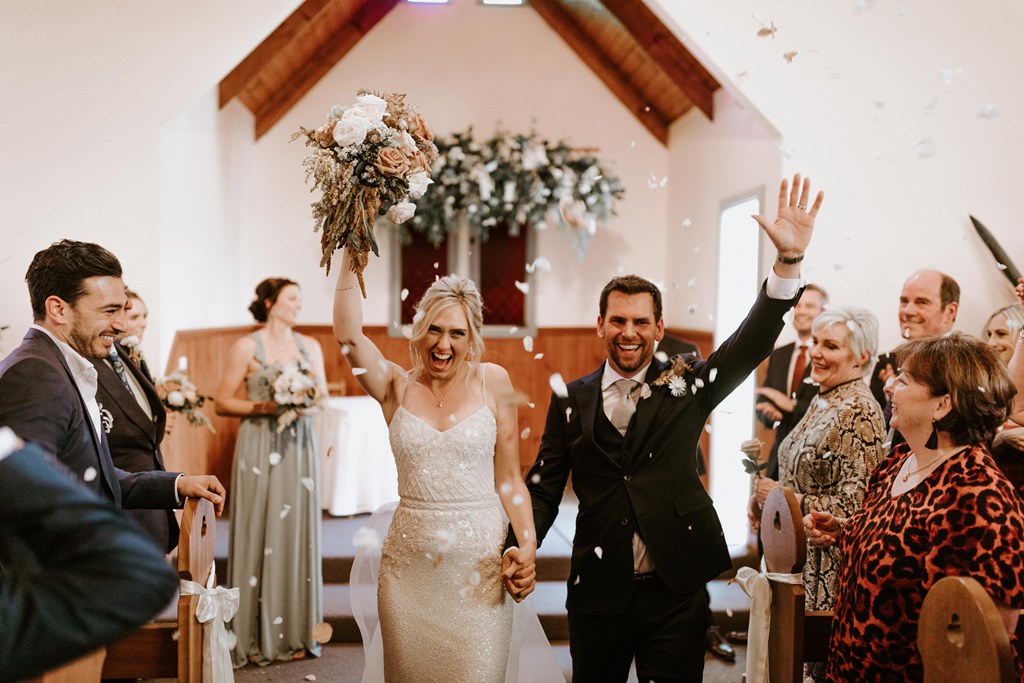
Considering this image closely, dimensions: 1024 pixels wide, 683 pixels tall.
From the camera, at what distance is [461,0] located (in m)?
8.14

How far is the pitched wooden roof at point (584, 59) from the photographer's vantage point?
6516mm

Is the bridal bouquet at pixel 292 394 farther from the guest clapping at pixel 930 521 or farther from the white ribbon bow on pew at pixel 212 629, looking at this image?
the guest clapping at pixel 930 521

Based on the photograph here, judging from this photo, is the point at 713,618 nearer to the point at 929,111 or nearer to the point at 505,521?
the point at 505,521

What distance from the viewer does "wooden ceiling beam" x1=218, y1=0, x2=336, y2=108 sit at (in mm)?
5918

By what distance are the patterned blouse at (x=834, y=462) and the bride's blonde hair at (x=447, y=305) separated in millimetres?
1250

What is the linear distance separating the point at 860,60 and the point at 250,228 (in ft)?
18.1

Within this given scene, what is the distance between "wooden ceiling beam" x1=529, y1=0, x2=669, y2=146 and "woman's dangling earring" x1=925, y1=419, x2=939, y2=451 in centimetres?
642

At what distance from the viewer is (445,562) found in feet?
8.04

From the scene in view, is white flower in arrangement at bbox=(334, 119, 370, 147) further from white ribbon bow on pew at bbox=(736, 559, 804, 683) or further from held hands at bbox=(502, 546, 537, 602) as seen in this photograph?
white ribbon bow on pew at bbox=(736, 559, 804, 683)

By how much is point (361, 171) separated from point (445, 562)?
1.09 m

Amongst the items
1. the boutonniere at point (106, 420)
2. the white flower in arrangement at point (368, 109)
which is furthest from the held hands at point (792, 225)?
the boutonniere at point (106, 420)

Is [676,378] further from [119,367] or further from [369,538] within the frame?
[119,367]

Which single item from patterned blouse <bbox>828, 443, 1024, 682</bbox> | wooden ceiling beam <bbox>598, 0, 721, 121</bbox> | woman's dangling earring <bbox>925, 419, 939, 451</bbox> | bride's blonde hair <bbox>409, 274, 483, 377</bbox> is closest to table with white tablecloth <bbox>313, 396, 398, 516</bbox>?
wooden ceiling beam <bbox>598, 0, 721, 121</bbox>

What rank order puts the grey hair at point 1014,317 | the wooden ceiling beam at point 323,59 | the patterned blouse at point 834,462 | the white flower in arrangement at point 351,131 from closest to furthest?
the white flower in arrangement at point 351,131
the patterned blouse at point 834,462
the grey hair at point 1014,317
the wooden ceiling beam at point 323,59
